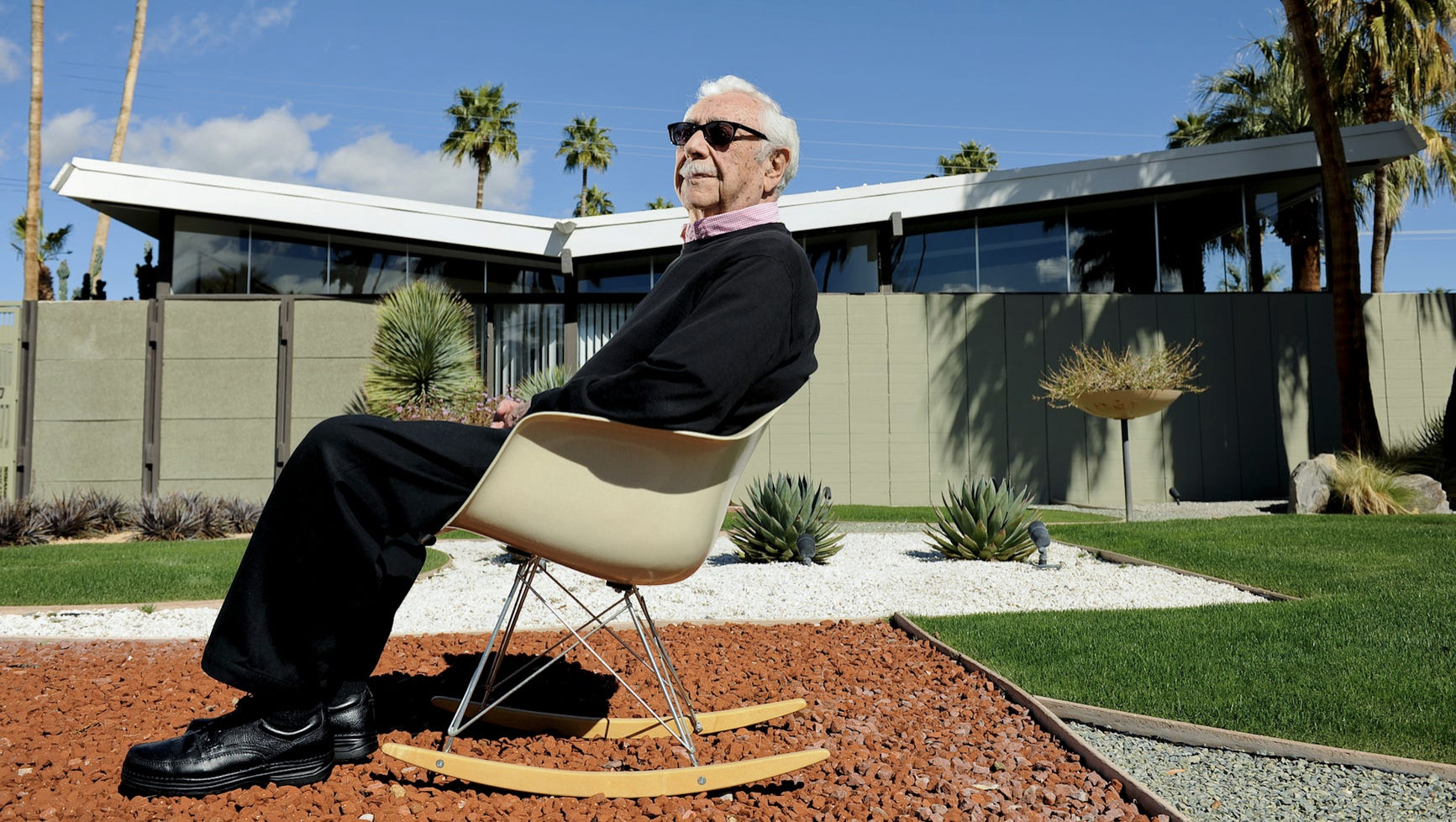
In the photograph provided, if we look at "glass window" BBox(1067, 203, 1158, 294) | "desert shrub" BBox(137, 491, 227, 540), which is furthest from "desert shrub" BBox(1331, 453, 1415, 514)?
"desert shrub" BBox(137, 491, 227, 540)

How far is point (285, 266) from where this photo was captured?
1234 centimetres

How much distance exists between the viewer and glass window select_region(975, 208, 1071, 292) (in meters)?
12.7

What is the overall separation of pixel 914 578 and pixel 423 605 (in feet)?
9.48

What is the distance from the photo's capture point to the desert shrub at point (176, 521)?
889cm

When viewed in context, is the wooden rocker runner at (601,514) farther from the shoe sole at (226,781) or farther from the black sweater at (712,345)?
the shoe sole at (226,781)

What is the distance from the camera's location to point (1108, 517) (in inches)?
392

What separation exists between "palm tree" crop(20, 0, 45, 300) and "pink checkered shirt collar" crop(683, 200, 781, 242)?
1934cm

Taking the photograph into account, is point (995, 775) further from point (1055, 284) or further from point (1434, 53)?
point (1434, 53)

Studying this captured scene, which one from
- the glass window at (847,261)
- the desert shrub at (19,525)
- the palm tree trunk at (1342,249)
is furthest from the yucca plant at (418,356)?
the palm tree trunk at (1342,249)

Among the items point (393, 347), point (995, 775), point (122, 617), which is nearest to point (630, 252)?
point (393, 347)

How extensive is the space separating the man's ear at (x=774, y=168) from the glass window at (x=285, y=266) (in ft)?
37.8

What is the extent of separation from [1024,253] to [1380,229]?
11.0 m

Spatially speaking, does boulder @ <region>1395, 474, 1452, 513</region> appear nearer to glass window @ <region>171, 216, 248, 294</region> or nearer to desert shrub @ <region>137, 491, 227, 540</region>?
desert shrub @ <region>137, 491, 227, 540</region>

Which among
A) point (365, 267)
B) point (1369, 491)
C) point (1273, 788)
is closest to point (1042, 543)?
point (1273, 788)
